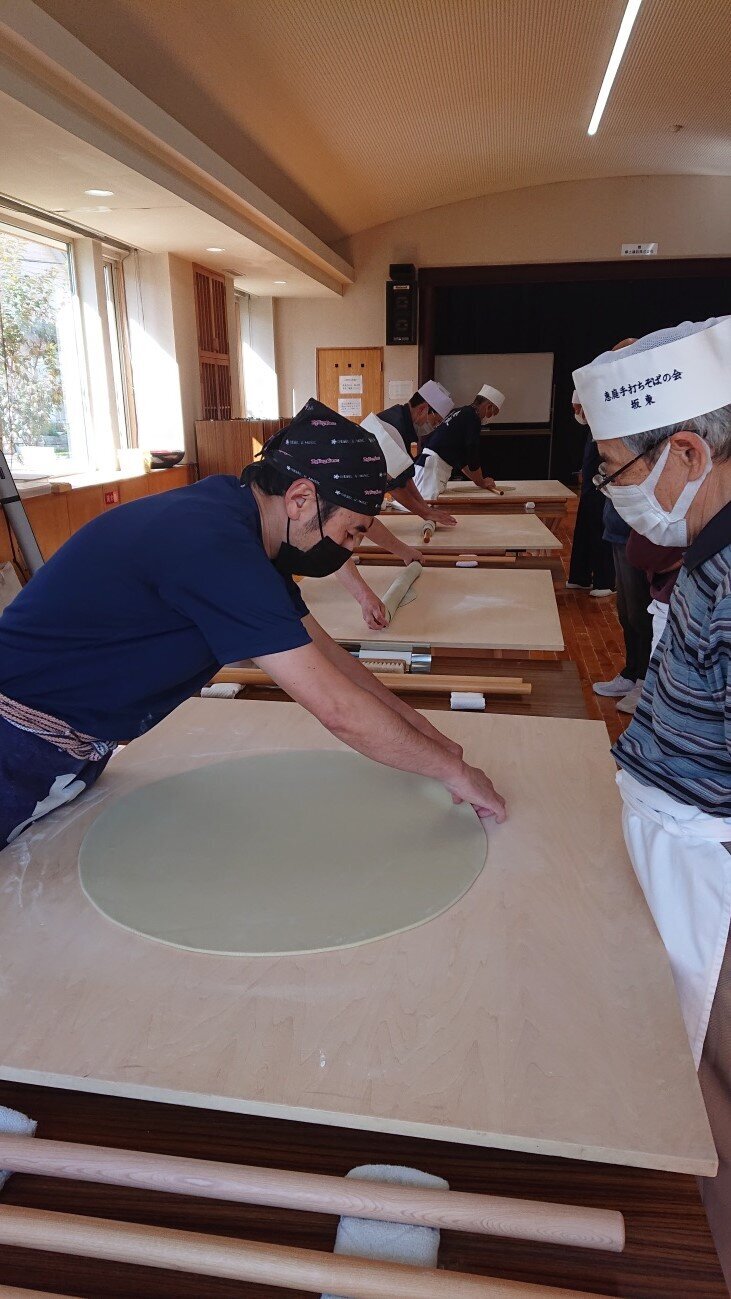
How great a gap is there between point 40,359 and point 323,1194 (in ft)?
18.0

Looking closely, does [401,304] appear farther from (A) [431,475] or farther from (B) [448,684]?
(B) [448,684]

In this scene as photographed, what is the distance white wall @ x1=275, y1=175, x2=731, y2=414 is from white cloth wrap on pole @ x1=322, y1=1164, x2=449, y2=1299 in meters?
10.1

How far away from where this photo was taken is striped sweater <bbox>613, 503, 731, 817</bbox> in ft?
3.40

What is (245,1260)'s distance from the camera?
0.73 meters

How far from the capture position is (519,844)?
53.5 inches

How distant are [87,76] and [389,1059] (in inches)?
155

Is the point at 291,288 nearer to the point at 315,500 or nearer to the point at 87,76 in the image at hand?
the point at 87,76

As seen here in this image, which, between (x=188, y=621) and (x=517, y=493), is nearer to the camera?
(x=188, y=621)

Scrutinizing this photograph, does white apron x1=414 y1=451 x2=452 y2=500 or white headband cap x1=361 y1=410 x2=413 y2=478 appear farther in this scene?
white apron x1=414 y1=451 x2=452 y2=500

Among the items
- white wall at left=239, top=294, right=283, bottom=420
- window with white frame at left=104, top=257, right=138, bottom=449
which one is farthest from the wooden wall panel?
white wall at left=239, top=294, right=283, bottom=420

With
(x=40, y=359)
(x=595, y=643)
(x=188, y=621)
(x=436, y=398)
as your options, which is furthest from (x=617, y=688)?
(x=40, y=359)

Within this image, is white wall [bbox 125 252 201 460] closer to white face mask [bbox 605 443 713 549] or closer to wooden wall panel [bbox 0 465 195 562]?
wooden wall panel [bbox 0 465 195 562]

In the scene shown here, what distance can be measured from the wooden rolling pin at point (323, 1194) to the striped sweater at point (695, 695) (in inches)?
21.8

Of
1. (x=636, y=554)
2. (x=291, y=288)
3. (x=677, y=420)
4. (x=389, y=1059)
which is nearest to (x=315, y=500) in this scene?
(x=677, y=420)
